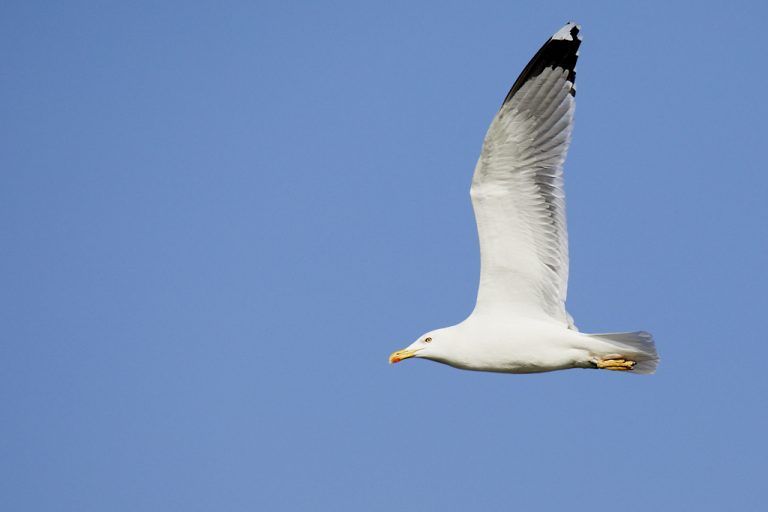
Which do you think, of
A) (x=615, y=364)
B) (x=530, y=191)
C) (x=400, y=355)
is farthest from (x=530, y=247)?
(x=400, y=355)

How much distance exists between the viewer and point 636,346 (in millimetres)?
15656

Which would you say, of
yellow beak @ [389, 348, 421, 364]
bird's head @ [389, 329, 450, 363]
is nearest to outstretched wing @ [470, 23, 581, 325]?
bird's head @ [389, 329, 450, 363]

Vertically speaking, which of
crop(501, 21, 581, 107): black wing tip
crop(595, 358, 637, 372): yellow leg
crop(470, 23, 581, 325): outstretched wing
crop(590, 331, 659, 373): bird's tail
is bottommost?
crop(595, 358, 637, 372): yellow leg

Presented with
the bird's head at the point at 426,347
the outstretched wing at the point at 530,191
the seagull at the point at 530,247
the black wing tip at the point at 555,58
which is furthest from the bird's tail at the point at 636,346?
the black wing tip at the point at 555,58

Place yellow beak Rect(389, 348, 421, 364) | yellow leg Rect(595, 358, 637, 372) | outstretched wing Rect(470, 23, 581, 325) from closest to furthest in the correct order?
outstretched wing Rect(470, 23, 581, 325)
yellow leg Rect(595, 358, 637, 372)
yellow beak Rect(389, 348, 421, 364)

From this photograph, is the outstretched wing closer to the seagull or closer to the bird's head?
the seagull

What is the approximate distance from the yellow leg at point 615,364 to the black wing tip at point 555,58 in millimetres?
2384

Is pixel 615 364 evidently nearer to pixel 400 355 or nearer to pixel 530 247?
pixel 530 247

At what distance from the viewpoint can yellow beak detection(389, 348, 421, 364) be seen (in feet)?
53.2

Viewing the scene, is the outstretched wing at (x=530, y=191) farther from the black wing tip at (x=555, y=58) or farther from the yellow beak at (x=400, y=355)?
the yellow beak at (x=400, y=355)

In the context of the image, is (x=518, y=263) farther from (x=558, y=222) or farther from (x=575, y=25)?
(x=575, y=25)

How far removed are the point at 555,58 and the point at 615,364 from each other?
2.75 metres

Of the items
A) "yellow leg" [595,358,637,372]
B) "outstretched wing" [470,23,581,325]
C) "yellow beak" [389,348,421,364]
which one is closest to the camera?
"outstretched wing" [470,23,581,325]

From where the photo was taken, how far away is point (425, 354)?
16094 millimetres
